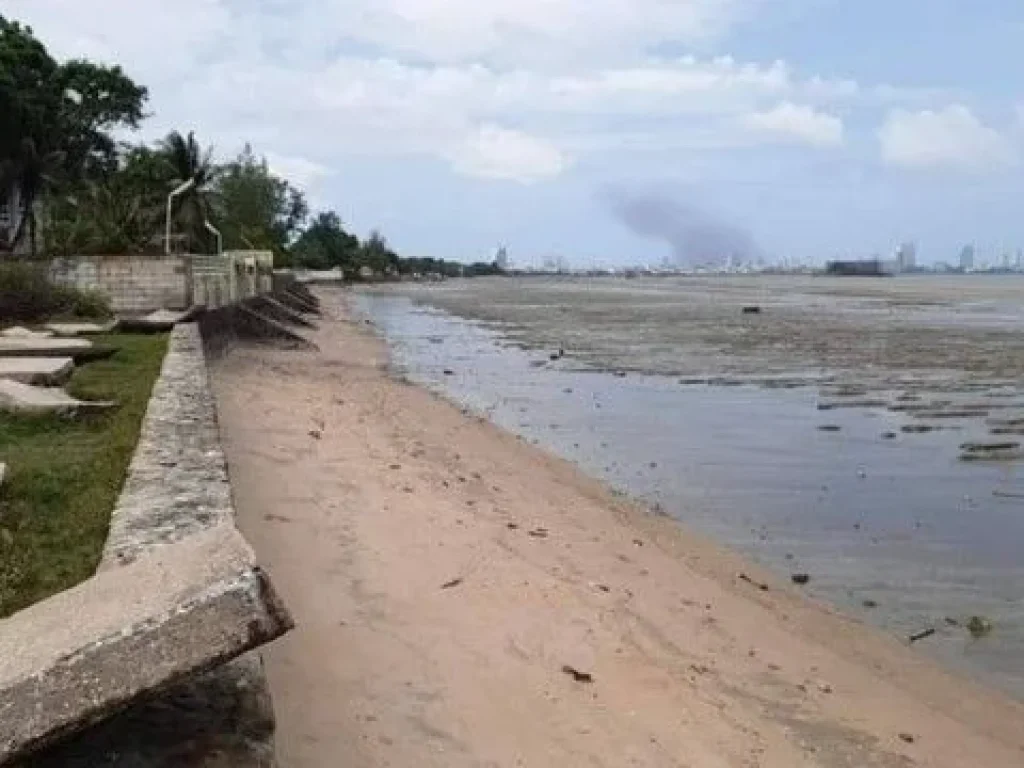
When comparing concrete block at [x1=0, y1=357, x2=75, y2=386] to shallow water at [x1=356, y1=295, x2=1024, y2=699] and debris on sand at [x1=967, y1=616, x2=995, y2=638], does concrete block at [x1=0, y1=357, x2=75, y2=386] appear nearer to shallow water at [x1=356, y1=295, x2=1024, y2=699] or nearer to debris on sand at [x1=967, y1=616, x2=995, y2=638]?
shallow water at [x1=356, y1=295, x2=1024, y2=699]

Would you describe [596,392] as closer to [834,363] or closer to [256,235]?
[834,363]

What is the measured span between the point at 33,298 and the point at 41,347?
9.22 metres

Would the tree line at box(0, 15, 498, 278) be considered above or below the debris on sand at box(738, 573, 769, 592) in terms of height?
above

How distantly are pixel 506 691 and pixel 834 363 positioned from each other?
2448cm

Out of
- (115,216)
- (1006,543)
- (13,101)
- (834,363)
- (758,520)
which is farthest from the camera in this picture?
(13,101)

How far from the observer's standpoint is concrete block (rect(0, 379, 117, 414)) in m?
10.6

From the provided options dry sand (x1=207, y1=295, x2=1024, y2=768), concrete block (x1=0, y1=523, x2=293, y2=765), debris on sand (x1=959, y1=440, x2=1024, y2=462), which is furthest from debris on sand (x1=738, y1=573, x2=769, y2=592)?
debris on sand (x1=959, y1=440, x2=1024, y2=462)

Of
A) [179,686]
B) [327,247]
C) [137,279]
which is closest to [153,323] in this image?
[137,279]

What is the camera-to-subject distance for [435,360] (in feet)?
105

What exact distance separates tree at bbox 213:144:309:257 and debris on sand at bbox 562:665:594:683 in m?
67.3

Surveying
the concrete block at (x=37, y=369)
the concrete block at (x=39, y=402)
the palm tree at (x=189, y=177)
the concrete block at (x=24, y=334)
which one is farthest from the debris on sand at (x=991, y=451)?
the palm tree at (x=189, y=177)

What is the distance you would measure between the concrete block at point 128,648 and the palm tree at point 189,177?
138 feet

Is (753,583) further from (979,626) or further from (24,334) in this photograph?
(24,334)

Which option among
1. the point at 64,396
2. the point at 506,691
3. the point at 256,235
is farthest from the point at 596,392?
the point at 256,235
